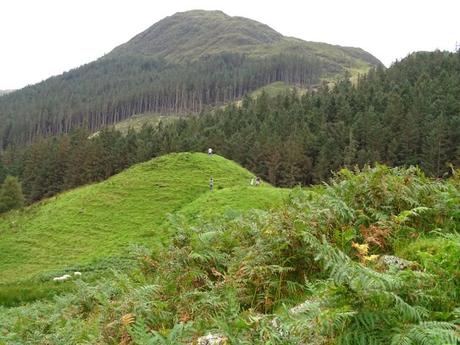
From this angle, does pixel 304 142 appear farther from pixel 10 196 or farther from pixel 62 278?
pixel 62 278

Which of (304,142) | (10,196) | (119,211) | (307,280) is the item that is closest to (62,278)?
(119,211)

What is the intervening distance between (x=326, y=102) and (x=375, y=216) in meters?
92.1

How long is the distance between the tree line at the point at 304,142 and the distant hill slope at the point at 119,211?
24.7 meters

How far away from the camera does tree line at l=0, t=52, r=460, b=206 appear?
71375mm

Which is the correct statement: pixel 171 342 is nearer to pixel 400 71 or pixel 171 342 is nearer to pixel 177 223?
pixel 177 223

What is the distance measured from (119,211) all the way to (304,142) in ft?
145

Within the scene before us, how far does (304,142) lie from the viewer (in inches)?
3061

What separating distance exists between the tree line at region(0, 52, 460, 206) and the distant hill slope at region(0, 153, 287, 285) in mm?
24730

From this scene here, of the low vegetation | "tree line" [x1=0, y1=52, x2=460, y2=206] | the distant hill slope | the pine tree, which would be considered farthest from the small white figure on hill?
"tree line" [x1=0, y1=52, x2=460, y2=206]

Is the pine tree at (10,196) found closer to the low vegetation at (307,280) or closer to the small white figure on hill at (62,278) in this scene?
the small white figure on hill at (62,278)

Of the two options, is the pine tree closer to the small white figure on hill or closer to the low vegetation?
the small white figure on hill

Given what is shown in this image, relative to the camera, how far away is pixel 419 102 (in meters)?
79.8

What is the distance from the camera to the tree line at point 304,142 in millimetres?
71375

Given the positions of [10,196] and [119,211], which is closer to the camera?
[119,211]
